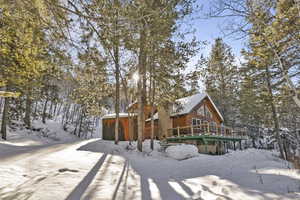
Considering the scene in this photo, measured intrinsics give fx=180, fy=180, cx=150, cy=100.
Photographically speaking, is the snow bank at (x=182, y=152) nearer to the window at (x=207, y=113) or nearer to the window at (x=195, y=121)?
the window at (x=195, y=121)

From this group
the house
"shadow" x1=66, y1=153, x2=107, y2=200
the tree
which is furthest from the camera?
the tree

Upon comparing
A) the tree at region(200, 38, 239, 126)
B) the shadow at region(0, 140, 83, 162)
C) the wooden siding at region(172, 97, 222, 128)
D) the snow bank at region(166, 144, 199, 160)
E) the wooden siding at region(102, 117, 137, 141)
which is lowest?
the snow bank at region(166, 144, 199, 160)

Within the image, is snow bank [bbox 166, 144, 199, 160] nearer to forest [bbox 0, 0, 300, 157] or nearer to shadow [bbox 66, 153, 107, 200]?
forest [bbox 0, 0, 300, 157]

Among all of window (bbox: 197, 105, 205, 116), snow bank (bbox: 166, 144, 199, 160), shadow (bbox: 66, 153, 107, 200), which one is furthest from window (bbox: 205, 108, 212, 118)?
shadow (bbox: 66, 153, 107, 200)

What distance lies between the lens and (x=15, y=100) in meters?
16.2

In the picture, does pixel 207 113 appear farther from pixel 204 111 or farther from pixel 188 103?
pixel 188 103

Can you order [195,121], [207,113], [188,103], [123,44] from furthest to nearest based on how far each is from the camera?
[207,113] → [188,103] → [195,121] → [123,44]

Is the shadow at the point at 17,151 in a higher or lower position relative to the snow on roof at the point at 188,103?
lower

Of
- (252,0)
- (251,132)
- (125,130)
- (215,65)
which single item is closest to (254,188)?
(252,0)

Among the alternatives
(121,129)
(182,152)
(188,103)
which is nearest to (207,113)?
(188,103)

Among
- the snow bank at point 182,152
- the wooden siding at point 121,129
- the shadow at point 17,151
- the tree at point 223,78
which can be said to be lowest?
the snow bank at point 182,152

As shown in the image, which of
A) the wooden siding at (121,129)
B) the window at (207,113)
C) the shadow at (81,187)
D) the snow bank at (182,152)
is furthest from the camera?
the window at (207,113)

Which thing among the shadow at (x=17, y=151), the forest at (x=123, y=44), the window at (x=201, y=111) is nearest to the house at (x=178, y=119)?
the window at (x=201, y=111)

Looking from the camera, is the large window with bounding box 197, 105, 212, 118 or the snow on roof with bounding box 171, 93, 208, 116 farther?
the large window with bounding box 197, 105, 212, 118
